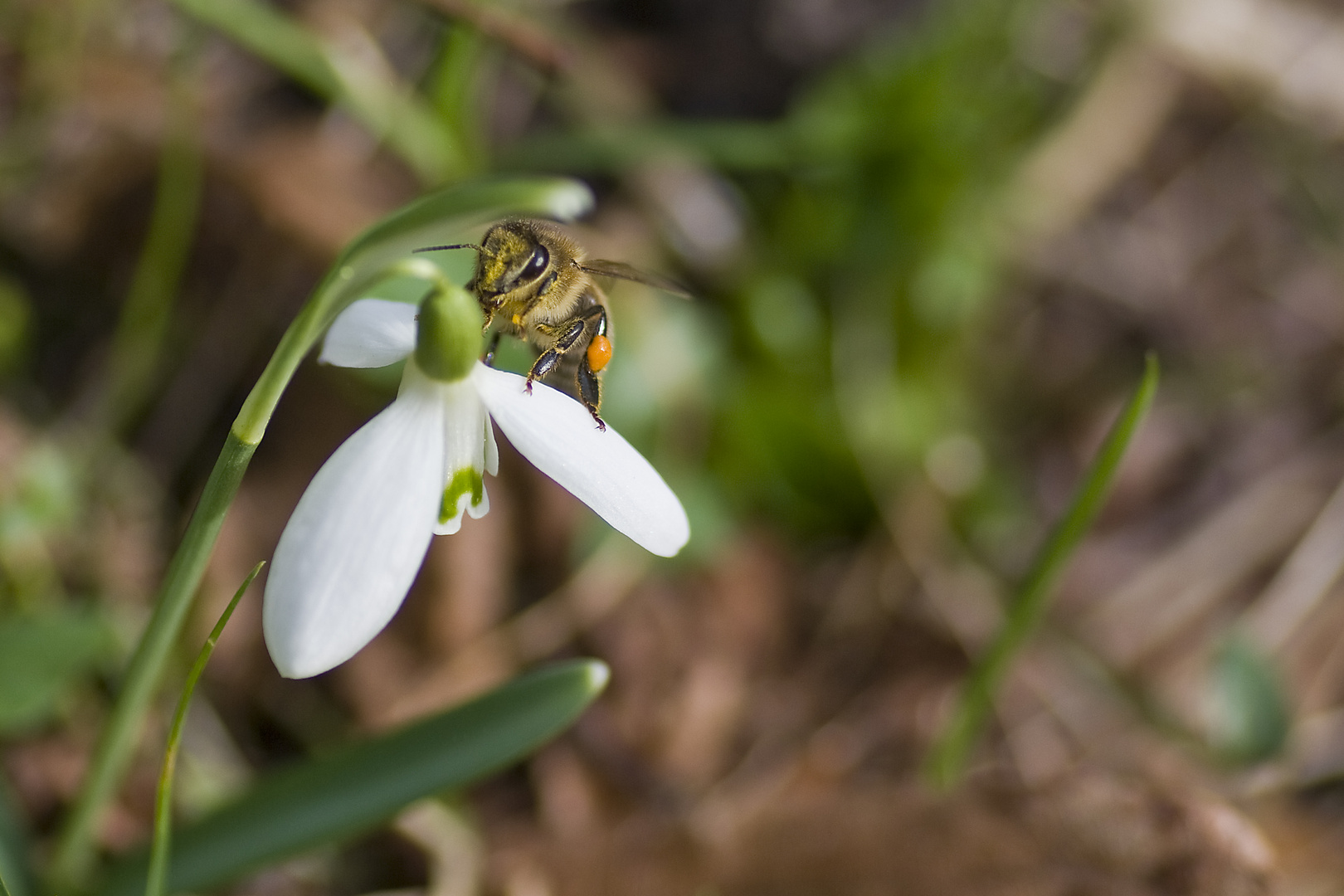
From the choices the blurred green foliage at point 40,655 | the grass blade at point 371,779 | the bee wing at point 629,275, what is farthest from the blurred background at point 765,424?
the bee wing at point 629,275

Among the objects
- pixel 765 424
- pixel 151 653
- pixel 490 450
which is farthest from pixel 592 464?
pixel 765 424

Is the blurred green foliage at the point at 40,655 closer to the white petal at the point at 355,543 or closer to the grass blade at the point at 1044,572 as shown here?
the white petal at the point at 355,543

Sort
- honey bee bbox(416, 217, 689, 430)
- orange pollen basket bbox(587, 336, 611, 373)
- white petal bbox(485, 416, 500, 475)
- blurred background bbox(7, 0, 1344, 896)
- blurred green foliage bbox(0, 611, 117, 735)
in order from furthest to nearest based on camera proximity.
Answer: blurred background bbox(7, 0, 1344, 896) → blurred green foliage bbox(0, 611, 117, 735) → orange pollen basket bbox(587, 336, 611, 373) → honey bee bbox(416, 217, 689, 430) → white petal bbox(485, 416, 500, 475)

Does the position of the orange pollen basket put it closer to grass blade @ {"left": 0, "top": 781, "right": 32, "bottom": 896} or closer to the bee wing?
the bee wing

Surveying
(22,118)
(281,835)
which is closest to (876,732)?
(281,835)

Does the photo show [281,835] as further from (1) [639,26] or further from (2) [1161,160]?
(2) [1161,160]

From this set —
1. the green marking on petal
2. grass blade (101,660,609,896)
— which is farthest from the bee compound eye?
grass blade (101,660,609,896)

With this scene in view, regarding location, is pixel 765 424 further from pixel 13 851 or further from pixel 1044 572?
pixel 13 851
